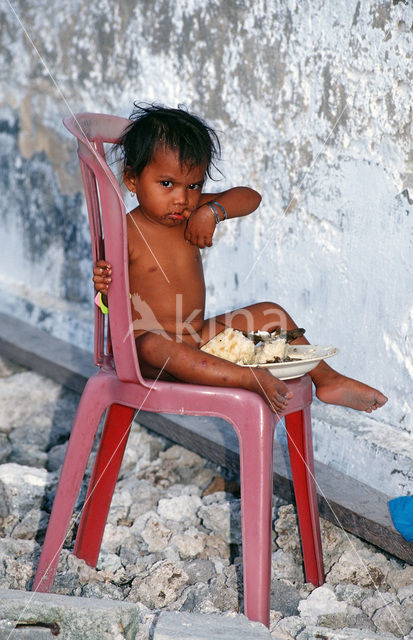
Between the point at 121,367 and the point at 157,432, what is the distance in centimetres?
146

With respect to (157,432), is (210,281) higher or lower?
higher

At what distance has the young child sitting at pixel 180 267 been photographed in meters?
2.31

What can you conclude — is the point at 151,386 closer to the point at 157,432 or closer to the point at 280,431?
the point at 280,431

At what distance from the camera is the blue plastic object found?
2488mm

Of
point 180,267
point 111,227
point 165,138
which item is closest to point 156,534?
point 180,267

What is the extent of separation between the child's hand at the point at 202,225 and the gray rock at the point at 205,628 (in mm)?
1090

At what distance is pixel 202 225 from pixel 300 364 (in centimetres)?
55

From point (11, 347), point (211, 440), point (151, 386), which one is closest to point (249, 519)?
point (151, 386)

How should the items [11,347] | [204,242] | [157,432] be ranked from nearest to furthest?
[204,242]
[157,432]
[11,347]

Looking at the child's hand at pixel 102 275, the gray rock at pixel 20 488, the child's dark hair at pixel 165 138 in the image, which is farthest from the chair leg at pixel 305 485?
the gray rock at pixel 20 488

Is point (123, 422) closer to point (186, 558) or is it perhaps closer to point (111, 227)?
point (186, 558)

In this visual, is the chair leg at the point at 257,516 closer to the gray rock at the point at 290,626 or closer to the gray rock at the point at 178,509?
the gray rock at the point at 290,626

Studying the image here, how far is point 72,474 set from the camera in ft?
7.77

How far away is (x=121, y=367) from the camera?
2.28 m
